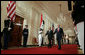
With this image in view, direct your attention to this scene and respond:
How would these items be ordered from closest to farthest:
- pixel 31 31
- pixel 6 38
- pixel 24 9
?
pixel 6 38
pixel 24 9
pixel 31 31

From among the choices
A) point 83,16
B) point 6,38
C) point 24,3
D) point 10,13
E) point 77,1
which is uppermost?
point 24,3

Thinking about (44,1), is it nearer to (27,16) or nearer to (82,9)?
(27,16)

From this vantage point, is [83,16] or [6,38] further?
[6,38]

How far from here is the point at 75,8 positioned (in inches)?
30.1

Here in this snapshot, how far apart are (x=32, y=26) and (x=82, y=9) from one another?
782 centimetres

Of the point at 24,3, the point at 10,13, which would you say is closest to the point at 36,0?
the point at 24,3

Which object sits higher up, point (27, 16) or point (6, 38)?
point (27, 16)

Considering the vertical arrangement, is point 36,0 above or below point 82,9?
above

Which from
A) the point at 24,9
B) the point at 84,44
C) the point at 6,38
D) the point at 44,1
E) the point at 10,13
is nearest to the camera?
the point at 84,44

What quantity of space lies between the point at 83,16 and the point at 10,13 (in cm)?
373

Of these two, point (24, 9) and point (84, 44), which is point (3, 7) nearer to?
point (24, 9)

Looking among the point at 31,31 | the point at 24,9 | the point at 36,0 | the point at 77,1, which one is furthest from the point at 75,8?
the point at 36,0

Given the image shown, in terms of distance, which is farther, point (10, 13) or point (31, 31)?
point (31, 31)

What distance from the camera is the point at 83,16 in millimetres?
684
